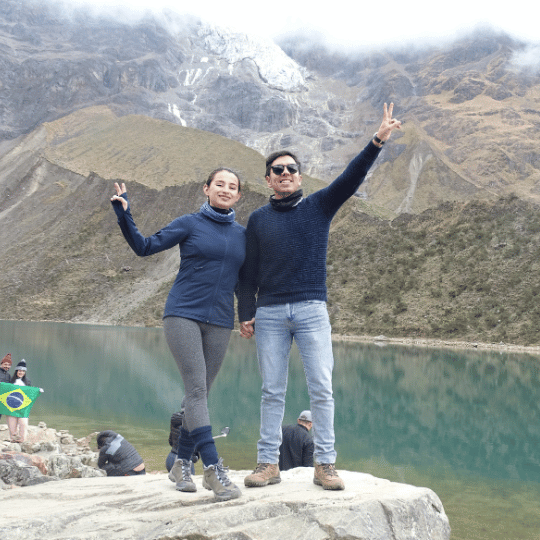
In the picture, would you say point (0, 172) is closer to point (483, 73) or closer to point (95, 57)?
point (95, 57)

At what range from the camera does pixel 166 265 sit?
7756 cm

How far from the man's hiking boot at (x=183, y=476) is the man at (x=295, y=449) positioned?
2684mm

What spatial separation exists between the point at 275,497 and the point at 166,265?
74.2 m

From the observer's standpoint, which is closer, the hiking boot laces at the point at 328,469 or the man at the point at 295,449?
the hiking boot laces at the point at 328,469

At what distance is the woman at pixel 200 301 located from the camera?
16.6ft

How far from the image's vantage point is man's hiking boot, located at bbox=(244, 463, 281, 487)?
16.9ft

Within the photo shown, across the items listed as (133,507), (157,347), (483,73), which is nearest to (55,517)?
(133,507)

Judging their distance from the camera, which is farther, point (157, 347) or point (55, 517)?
point (157, 347)

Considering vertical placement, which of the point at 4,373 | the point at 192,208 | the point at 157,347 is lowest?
the point at 157,347

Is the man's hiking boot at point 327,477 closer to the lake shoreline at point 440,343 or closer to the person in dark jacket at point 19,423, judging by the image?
the person in dark jacket at point 19,423

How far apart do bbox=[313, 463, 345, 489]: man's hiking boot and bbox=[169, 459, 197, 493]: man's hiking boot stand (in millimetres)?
1128

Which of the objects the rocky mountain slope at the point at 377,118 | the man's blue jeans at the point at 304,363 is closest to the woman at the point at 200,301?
the man's blue jeans at the point at 304,363

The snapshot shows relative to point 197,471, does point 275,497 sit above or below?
above

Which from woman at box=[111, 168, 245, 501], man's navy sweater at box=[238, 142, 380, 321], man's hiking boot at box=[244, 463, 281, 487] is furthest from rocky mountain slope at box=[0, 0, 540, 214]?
man's hiking boot at box=[244, 463, 281, 487]
